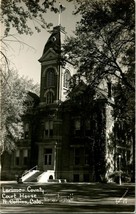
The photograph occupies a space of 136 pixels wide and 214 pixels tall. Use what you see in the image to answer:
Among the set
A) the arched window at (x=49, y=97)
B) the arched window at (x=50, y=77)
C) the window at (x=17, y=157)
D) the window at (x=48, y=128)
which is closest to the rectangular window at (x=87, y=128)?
the window at (x=48, y=128)

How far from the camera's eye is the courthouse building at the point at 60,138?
84.1 feet

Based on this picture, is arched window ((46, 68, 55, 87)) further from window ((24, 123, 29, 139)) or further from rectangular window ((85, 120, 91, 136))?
rectangular window ((85, 120, 91, 136))

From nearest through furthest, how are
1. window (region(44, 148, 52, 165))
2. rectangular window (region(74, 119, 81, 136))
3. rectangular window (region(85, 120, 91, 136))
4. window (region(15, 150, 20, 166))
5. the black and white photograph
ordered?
the black and white photograph < rectangular window (region(85, 120, 91, 136)) < rectangular window (region(74, 119, 81, 136)) < window (region(44, 148, 52, 165)) < window (region(15, 150, 20, 166))

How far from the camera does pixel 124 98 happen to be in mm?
15852

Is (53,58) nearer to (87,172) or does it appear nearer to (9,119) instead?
(9,119)

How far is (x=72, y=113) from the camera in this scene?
27672 mm

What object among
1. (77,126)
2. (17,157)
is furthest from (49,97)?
(17,157)

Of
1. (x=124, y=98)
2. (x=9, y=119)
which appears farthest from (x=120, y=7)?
(x=9, y=119)

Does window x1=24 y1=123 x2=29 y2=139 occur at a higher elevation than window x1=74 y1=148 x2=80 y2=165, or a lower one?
higher

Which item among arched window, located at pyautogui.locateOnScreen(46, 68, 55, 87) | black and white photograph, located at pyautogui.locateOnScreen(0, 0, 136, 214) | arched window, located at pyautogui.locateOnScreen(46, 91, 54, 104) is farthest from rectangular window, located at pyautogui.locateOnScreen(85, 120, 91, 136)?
arched window, located at pyautogui.locateOnScreen(46, 68, 55, 87)

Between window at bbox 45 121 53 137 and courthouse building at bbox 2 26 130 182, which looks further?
window at bbox 45 121 53 137

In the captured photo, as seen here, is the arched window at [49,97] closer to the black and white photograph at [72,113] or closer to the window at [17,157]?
the black and white photograph at [72,113]

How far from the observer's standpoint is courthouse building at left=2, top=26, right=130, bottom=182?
25.6 meters

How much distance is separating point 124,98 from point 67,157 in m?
12.5
